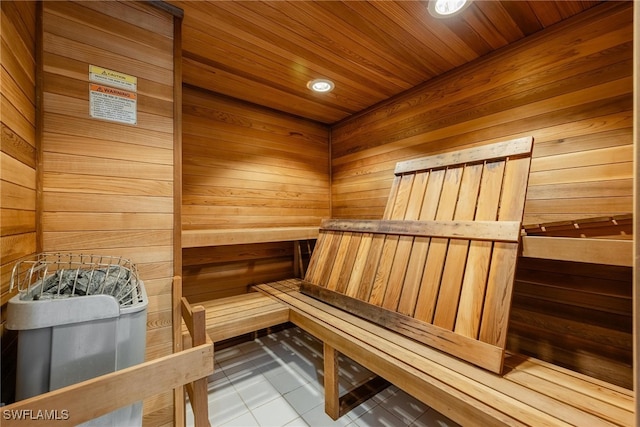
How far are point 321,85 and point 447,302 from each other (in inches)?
78.4

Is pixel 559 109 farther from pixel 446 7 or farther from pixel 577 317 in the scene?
pixel 577 317

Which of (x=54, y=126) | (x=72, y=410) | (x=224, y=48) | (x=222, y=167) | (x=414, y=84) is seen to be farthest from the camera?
(x=222, y=167)

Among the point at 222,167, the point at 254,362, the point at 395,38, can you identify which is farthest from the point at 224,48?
the point at 254,362

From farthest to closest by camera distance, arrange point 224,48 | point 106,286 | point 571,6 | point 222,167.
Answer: point 222,167
point 224,48
point 571,6
point 106,286

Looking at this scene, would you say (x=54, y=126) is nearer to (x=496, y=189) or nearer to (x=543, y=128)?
(x=496, y=189)

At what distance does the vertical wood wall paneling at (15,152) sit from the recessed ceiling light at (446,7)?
6.17 feet

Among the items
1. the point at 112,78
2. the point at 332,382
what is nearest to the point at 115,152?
the point at 112,78

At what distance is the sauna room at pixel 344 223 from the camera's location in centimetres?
93

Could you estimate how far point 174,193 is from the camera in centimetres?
153

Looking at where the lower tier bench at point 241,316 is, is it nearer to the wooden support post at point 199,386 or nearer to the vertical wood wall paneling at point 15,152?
the wooden support post at point 199,386

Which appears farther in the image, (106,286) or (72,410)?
(106,286)

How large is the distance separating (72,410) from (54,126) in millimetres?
1222

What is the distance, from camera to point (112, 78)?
1.37 metres

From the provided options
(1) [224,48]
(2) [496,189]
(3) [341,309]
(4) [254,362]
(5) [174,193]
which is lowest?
(4) [254,362]
